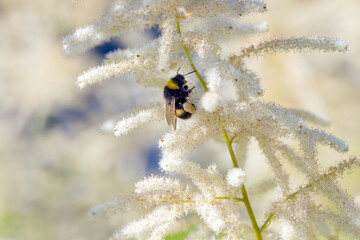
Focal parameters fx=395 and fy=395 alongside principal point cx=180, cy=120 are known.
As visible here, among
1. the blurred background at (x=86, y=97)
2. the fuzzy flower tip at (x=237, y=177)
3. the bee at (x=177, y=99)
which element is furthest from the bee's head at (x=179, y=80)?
the blurred background at (x=86, y=97)

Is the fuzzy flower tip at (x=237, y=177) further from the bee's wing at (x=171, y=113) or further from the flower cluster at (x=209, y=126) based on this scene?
the bee's wing at (x=171, y=113)

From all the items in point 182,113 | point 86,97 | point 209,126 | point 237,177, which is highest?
point 86,97

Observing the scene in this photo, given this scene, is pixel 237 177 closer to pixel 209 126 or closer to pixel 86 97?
pixel 209 126

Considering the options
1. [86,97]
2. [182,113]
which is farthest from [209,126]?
[86,97]

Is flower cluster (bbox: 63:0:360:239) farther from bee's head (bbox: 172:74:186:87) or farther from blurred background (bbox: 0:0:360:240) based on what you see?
blurred background (bbox: 0:0:360:240)

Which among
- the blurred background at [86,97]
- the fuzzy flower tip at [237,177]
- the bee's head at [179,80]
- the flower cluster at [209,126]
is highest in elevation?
the blurred background at [86,97]

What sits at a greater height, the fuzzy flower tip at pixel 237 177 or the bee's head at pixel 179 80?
the bee's head at pixel 179 80

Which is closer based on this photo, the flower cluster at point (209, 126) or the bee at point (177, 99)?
the flower cluster at point (209, 126)
